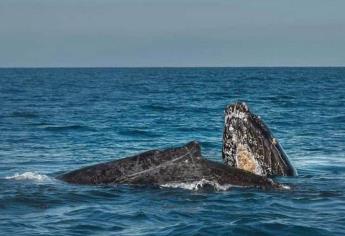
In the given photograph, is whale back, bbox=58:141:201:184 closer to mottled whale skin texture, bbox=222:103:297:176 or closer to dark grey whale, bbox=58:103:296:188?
dark grey whale, bbox=58:103:296:188

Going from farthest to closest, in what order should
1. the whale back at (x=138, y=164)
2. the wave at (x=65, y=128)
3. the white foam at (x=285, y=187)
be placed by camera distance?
the wave at (x=65, y=128), the whale back at (x=138, y=164), the white foam at (x=285, y=187)

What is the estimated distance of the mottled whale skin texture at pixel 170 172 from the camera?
47.4 feet

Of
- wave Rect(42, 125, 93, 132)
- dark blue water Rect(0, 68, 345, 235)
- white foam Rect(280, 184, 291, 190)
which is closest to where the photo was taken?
dark blue water Rect(0, 68, 345, 235)

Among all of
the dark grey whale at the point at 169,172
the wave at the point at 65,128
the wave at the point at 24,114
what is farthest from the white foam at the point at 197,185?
the wave at the point at 24,114

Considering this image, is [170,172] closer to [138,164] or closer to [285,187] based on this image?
[138,164]

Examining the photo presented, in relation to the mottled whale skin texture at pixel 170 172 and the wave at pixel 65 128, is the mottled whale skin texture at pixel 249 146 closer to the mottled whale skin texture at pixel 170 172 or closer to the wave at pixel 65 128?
the mottled whale skin texture at pixel 170 172

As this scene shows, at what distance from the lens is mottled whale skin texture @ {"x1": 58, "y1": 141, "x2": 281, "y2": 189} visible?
14.5 m

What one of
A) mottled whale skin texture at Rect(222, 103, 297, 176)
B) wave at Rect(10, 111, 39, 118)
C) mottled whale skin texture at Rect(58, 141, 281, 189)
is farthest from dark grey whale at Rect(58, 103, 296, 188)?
wave at Rect(10, 111, 39, 118)

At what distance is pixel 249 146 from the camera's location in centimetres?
1595

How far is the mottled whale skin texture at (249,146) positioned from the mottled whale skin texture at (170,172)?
3.57 ft

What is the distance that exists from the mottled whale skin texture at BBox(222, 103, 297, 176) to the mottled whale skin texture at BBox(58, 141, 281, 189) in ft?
→ 3.57

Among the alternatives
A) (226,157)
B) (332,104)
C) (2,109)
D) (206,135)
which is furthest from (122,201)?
(332,104)

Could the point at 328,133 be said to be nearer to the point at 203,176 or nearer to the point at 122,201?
the point at 203,176

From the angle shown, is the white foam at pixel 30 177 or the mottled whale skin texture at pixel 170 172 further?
the white foam at pixel 30 177
